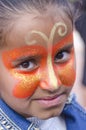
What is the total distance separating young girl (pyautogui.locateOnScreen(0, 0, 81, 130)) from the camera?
3.85ft

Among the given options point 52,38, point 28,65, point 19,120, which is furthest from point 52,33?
point 19,120

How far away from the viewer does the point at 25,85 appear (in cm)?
123

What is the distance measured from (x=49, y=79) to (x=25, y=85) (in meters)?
0.08

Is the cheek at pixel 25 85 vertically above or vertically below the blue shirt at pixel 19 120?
above

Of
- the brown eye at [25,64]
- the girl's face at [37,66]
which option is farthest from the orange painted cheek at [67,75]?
the brown eye at [25,64]

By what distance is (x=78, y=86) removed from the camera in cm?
268

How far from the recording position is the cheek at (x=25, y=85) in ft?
4.00

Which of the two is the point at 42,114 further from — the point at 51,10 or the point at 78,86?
the point at 78,86

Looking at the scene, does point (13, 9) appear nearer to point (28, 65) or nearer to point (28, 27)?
point (28, 27)

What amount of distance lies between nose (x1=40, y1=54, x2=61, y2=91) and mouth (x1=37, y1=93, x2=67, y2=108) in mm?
48

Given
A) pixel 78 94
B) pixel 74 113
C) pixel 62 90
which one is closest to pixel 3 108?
pixel 62 90

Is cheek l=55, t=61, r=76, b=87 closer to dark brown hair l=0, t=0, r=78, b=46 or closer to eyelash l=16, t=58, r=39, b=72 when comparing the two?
eyelash l=16, t=58, r=39, b=72

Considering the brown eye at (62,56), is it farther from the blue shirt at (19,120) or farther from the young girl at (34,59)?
the blue shirt at (19,120)

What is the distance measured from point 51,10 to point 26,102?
30 centimetres
